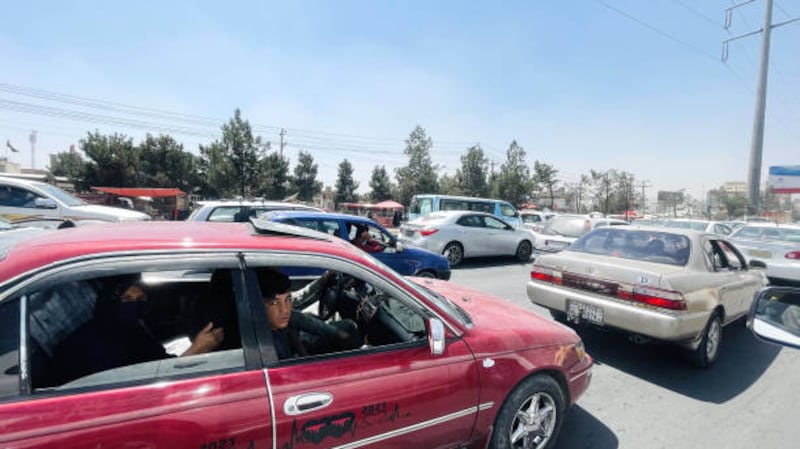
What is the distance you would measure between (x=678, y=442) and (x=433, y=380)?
7.36 feet

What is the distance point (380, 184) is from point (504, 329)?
4523 cm

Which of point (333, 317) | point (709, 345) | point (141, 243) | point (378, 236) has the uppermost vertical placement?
point (141, 243)

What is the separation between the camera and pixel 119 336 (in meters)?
1.72

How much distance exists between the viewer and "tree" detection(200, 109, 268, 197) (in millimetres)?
26812

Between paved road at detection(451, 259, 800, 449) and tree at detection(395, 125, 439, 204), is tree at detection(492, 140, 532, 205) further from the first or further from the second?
paved road at detection(451, 259, 800, 449)

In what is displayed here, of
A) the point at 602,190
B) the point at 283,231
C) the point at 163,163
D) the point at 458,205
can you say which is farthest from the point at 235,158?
the point at 602,190

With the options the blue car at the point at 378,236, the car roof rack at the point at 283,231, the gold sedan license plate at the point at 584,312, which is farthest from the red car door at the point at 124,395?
the blue car at the point at 378,236

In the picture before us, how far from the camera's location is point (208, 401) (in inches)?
55.2

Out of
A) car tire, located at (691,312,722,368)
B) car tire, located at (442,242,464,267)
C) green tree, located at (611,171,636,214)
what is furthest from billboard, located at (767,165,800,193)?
car tire, located at (691,312,722,368)

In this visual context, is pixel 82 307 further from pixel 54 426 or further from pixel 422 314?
pixel 422 314

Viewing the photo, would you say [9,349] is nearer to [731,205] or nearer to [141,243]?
[141,243]

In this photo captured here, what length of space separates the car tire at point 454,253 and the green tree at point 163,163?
32.9 meters

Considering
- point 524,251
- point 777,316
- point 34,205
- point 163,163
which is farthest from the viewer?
point 163,163

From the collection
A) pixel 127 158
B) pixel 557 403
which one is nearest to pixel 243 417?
pixel 557 403
